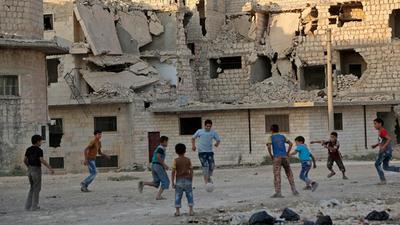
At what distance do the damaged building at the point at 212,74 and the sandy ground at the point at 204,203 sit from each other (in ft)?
53.7

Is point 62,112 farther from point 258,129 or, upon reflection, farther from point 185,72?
point 258,129

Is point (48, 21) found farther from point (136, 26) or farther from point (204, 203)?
point (204, 203)

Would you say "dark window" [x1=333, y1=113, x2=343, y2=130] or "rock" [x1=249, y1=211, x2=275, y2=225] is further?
"dark window" [x1=333, y1=113, x2=343, y2=130]

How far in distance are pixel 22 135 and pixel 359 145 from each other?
17.1m

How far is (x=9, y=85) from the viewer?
Result: 28.2 m

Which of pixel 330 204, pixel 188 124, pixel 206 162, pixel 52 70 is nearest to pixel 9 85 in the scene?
pixel 206 162

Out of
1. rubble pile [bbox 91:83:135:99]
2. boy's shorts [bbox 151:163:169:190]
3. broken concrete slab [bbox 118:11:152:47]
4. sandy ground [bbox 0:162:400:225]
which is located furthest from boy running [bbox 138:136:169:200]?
broken concrete slab [bbox 118:11:152:47]

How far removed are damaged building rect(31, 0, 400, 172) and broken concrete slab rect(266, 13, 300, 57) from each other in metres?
0.08

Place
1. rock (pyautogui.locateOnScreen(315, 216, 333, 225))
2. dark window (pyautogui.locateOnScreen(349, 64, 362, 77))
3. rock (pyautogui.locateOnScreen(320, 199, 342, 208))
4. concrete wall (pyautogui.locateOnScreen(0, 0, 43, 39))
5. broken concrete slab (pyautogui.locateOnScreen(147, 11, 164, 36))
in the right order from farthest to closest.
Result: broken concrete slab (pyautogui.locateOnScreen(147, 11, 164, 36)) < dark window (pyautogui.locateOnScreen(349, 64, 362, 77)) < concrete wall (pyautogui.locateOnScreen(0, 0, 43, 39)) < rock (pyautogui.locateOnScreen(320, 199, 342, 208)) < rock (pyautogui.locateOnScreen(315, 216, 333, 225))

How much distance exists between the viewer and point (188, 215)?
44.1ft

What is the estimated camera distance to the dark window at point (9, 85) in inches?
1099

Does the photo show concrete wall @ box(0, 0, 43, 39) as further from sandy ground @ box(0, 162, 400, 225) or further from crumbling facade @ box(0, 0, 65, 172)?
sandy ground @ box(0, 162, 400, 225)

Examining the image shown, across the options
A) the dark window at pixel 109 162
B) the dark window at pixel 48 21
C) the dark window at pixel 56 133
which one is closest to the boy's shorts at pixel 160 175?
the dark window at pixel 109 162

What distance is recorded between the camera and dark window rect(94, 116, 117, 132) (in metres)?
40.1
